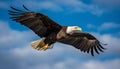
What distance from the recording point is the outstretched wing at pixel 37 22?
20500 mm

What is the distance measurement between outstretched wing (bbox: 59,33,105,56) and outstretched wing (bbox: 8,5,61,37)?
5.26ft

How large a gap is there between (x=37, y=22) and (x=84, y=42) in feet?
11.3

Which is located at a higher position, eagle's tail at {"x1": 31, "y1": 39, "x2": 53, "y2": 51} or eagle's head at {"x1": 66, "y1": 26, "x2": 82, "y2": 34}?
eagle's head at {"x1": 66, "y1": 26, "x2": 82, "y2": 34}

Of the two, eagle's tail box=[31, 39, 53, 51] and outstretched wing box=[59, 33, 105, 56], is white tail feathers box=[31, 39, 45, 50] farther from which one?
outstretched wing box=[59, 33, 105, 56]

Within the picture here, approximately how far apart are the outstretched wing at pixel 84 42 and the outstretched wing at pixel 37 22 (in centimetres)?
160

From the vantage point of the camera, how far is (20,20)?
20453mm

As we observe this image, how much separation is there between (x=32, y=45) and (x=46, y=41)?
2.31 feet

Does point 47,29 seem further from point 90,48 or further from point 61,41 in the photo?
point 90,48

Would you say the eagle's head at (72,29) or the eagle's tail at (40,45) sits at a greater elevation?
the eagle's head at (72,29)

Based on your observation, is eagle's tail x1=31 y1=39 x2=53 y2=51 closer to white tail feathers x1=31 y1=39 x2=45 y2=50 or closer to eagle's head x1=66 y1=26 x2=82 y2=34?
white tail feathers x1=31 y1=39 x2=45 y2=50

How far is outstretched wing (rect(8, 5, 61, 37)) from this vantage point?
20.5 m

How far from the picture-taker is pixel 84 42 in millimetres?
23516

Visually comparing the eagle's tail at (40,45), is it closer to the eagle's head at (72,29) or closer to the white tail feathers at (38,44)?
the white tail feathers at (38,44)

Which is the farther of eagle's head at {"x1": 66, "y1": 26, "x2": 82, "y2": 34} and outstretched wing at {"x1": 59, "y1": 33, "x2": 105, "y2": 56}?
outstretched wing at {"x1": 59, "y1": 33, "x2": 105, "y2": 56}
